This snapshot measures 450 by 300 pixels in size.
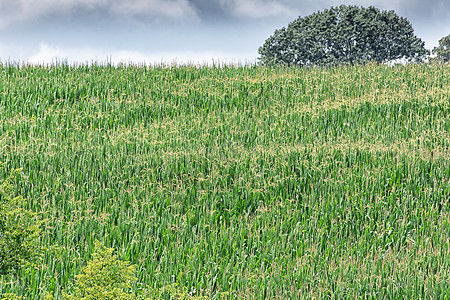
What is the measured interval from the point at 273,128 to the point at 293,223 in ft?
12.0

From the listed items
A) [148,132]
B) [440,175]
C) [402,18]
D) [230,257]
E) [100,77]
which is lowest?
[230,257]

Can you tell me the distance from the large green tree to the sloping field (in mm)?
24897

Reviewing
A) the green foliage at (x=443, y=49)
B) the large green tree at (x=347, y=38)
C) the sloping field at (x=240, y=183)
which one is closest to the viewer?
the sloping field at (x=240, y=183)

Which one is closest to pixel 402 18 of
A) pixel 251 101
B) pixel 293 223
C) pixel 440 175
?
pixel 251 101

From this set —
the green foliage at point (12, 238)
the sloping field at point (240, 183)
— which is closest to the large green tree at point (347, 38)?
the sloping field at point (240, 183)

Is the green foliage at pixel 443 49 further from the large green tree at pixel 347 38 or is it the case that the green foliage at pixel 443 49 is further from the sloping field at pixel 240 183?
the sloping field at pixel 240 183

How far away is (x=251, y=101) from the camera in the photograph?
1155 cm

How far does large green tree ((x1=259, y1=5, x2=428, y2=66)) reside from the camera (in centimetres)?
3578

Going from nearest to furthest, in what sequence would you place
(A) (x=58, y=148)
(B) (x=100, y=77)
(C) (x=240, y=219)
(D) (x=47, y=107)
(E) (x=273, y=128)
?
(C) (x=240, y=219)
(A) (x=58, y=148)
(E) (x=273, y=128)
(D) (x=47, y=107)
(B) (x=100, y=77)

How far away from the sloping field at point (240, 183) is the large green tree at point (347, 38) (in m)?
A: 24.9

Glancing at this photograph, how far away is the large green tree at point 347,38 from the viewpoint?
1409 inches

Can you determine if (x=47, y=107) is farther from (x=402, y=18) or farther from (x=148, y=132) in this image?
(x=402, y=18)

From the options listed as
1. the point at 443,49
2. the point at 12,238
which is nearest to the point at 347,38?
the point at 443,49

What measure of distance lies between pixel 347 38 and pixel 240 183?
106ft
